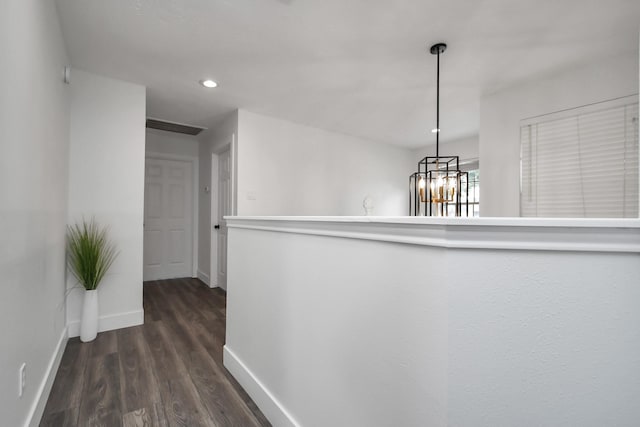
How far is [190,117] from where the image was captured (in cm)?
379

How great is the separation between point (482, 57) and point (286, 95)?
1855mm

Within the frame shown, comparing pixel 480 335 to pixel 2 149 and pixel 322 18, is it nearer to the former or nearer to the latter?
pixel 2 149

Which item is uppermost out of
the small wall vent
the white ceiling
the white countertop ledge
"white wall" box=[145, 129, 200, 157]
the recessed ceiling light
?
the white ceiling

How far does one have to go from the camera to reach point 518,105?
2945mm

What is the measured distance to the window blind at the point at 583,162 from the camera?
233cm

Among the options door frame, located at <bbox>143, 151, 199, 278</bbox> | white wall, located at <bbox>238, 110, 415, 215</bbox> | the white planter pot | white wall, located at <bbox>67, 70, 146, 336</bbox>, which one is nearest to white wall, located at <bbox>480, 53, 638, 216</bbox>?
white wall, located at <bbox>238, 110, 415, 215</bbox>

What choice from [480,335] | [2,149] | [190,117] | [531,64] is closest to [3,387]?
[2,149]

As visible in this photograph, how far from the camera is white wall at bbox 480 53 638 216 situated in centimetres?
240

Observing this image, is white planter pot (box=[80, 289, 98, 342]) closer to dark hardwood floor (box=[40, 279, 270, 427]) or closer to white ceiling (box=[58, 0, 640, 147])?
dark hardwood floor (box=[40, 279, 270, 427])

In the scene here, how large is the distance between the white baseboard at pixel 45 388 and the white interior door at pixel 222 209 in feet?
6.38

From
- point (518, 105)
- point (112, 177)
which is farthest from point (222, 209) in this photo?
point (518, 105)

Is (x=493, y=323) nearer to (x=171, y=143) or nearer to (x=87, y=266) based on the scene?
(x=87, y=266)

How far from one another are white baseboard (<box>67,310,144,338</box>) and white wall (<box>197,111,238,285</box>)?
141 cm

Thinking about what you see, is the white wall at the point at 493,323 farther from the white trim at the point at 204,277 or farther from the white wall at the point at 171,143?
the white wall at the point at 171,143
